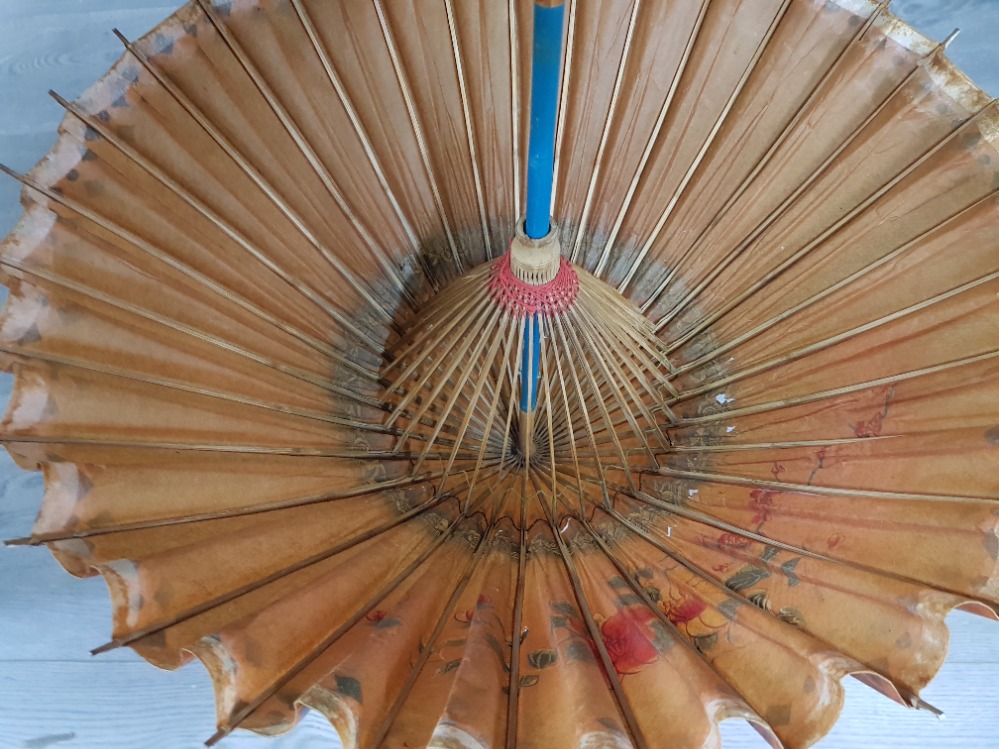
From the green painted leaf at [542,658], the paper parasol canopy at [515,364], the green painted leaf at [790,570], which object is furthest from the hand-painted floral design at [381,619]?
the green painted leaf at [790,570]

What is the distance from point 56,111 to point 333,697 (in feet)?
3.68

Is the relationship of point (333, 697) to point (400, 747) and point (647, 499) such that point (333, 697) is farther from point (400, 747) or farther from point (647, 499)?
point (647, 499)

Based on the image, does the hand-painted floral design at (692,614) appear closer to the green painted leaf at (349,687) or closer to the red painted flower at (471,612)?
the red painted flower at (471,612)

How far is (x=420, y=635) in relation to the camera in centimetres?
85

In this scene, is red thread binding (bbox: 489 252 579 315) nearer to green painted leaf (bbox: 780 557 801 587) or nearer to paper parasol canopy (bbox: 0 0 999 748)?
paper parasol canopy (bbox: 0 0 999 748)

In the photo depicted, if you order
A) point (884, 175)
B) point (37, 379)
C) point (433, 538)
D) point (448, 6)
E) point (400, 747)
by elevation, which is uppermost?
point (448, 6)

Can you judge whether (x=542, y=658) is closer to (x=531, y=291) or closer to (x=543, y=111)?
(x=531, y=291)

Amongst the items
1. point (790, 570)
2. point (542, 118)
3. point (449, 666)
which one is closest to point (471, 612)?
point (449, 666)

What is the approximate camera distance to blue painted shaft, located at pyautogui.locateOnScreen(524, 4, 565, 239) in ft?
2.32

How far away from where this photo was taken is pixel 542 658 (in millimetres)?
829

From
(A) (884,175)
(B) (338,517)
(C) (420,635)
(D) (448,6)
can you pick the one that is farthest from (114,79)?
(A) (884,175)

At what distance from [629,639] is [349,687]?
263 millimetres

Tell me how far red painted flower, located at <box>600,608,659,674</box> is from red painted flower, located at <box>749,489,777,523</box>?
159 millimetres

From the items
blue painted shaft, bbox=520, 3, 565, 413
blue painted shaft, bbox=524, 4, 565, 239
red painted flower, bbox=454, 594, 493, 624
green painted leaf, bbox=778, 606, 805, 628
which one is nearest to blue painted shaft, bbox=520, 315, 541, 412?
blue painted shaft, bbox=520, 3, 565, 413
